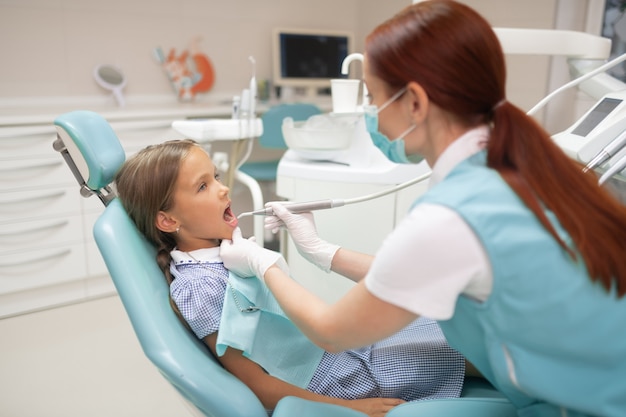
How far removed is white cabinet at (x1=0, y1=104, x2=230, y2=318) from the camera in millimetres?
2443

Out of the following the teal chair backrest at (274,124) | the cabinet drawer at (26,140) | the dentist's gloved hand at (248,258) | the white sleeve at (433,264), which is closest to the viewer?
the white sleeve at (433,264)

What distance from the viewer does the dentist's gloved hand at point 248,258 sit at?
1.04 meters

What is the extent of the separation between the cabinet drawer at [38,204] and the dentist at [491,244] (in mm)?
2094

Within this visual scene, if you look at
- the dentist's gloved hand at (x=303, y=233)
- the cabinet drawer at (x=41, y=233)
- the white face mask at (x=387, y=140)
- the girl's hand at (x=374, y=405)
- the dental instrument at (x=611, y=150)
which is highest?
the white face mask at (x=387, y=140)

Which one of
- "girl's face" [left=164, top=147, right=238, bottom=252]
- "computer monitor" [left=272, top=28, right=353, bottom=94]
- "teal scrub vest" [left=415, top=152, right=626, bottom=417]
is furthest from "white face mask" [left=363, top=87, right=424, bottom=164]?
"computer monitor" [left=272, top=28, right=353, bottom=94]

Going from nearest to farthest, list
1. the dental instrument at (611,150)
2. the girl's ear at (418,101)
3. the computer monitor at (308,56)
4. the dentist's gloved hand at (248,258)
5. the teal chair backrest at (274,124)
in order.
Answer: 1. the girl's ear at (418,101)
2. the dentist's gloved hand at (248,258)
3. the dental instrument at (611,150)
4. the teal chair backrest at (274,124)
5. the computer monitor at (308,56)

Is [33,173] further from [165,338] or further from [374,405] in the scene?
[374,405]

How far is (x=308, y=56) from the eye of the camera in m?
3.69

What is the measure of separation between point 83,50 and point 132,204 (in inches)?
92.4

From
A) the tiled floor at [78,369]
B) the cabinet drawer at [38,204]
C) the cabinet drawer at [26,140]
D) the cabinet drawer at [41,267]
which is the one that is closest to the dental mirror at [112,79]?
the cabinet drawer at [26,140]

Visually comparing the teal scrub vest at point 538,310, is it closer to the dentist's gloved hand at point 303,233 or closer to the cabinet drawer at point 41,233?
the dentist's gloved hand at point 303,233

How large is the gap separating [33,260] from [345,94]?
5.75 feet

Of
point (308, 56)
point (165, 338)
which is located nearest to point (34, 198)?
point (165, 338)

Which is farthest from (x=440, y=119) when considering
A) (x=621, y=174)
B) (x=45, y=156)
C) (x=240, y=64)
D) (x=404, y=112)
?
(x=240, y=64)
